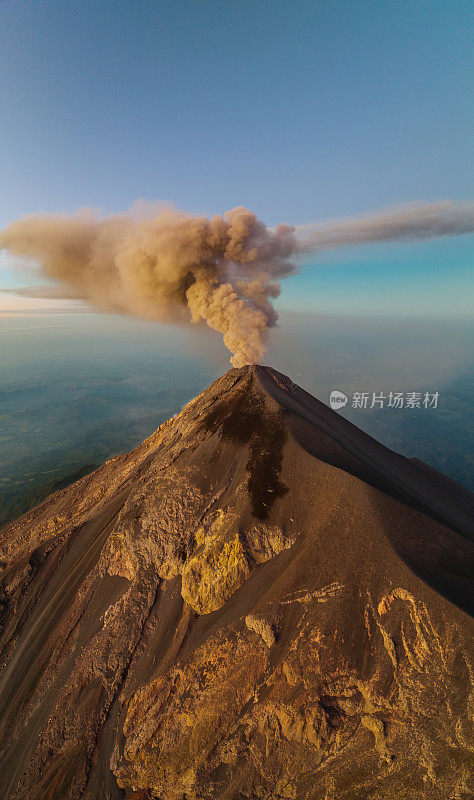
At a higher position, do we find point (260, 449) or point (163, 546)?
point (260, 449)

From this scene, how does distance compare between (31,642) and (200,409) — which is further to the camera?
(200,409)

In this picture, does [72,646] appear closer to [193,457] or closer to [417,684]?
[193,457]

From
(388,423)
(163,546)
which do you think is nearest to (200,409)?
(163,546)

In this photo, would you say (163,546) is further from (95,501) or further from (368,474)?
(368,474)

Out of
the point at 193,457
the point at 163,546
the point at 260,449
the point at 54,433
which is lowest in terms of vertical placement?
the point at 54,433

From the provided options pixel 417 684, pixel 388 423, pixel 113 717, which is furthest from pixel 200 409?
pixel 388 423

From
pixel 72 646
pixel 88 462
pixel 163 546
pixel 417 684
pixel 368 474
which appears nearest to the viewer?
pixel 417 684

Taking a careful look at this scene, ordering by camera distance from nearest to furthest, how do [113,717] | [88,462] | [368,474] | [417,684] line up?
[417,684], [113,717], [368,474], [88,462]
